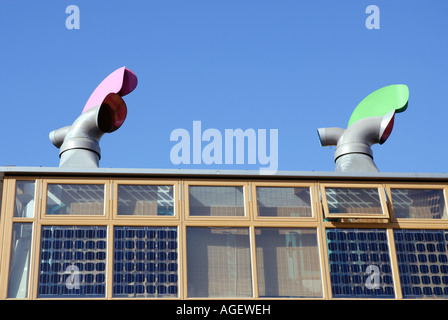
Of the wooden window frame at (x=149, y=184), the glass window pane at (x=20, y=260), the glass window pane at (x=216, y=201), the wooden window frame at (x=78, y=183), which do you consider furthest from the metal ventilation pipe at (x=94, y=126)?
the glass window pane at (x=216, y=201)

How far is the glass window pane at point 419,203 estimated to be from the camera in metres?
14.0

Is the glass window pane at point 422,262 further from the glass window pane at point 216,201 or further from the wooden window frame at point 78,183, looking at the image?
the wooden window frame at point 78,183

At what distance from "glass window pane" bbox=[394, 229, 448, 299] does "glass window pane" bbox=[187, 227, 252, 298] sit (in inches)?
110

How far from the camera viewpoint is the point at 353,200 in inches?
548

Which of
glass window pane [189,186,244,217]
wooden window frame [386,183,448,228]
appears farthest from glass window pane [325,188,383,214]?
glass window pane [189,186,244,217]

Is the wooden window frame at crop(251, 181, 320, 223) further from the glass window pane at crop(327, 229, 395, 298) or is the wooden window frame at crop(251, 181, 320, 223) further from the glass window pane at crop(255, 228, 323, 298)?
the glass window pane at crop(327, 229, 395, 298)

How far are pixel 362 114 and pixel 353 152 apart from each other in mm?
1326

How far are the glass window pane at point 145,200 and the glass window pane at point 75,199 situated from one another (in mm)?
389

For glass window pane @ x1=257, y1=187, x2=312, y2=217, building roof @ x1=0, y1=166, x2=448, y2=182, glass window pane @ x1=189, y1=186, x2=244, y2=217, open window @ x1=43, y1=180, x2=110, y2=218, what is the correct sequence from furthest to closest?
glass window pane @ x1=257, y1=187, x2=312, y2=217 < glass window pane @ x1=189, y1=186, x2=244, y2=217 < building roof @ x1=0, y1=166, x2=448, y2=182 < open window @ x1=43, y1=180, x2=110, y2=218

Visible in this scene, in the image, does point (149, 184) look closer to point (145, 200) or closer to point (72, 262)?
point (145, 200)

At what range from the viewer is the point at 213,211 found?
13.6 m

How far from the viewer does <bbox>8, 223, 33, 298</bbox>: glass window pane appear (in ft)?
41.5

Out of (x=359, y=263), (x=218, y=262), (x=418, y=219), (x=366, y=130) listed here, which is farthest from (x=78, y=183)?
(x=366, y=130)
